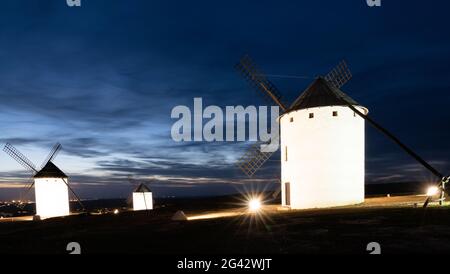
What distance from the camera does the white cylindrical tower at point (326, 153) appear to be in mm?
18000

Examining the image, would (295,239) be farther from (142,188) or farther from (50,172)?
(142,188)

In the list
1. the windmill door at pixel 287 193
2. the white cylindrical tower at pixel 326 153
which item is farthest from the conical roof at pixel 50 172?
the white cylindrical tower at pixel 326 153

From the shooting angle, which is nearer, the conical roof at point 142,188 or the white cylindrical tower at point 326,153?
the white cylindrical tower at point 326,153

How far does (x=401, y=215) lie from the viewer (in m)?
11.7

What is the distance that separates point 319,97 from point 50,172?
2879 centimetres

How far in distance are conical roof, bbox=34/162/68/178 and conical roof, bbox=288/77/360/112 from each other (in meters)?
26.4

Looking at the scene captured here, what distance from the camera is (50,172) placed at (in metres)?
30.7

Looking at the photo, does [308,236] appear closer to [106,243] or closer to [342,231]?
[342,231]

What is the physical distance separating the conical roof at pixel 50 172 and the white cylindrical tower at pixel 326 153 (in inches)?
1018

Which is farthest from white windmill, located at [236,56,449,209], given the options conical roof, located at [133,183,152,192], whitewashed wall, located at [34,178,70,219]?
conical roof, located at [133,183,152,192]

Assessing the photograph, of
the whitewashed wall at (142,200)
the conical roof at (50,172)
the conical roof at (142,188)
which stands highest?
the conical roof at (50,172)

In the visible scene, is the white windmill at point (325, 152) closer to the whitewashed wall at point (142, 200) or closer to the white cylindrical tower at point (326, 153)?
the white cylindrical tower at point (326, 153)

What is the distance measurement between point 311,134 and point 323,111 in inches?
65.8

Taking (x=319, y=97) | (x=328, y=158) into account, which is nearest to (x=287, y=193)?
(x=328, y=158)
